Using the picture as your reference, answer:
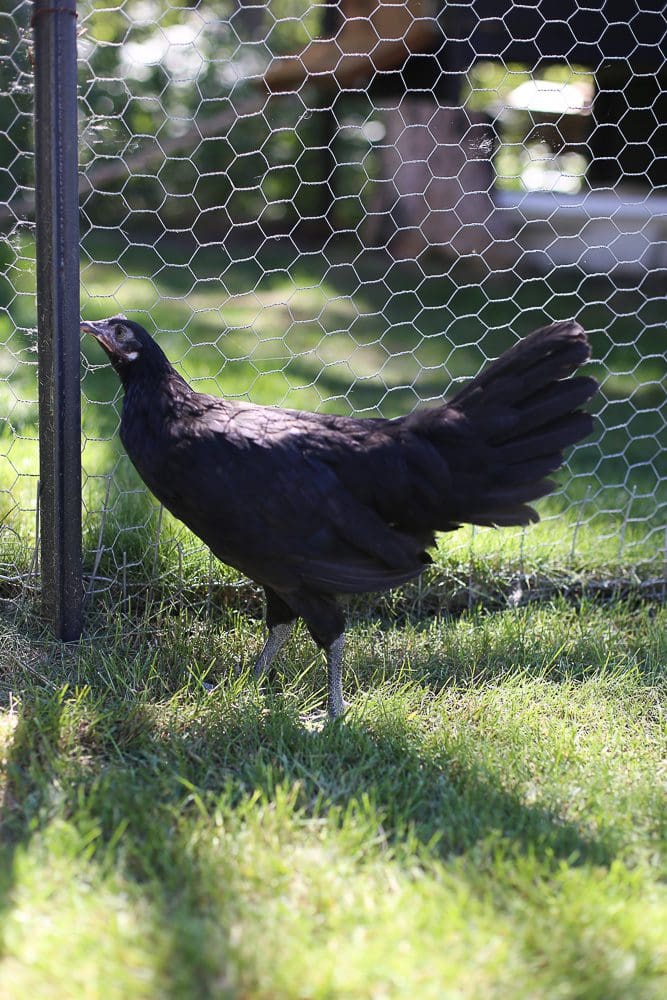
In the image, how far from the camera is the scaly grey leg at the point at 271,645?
106 inches

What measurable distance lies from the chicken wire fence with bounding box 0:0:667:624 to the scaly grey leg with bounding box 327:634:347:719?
19.6 inches

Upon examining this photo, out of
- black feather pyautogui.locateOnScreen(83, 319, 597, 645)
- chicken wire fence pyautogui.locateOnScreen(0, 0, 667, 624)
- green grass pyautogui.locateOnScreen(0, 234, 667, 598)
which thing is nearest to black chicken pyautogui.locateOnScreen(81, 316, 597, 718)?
black feather pyautogui.locateOnScreen(83, 319, 597, 645)

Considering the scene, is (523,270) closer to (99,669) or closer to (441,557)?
(441,557)

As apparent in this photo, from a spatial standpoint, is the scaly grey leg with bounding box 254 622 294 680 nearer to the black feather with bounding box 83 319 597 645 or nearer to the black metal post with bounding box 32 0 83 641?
the black feather with bounding box 83 319 597 645

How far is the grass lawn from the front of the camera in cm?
162

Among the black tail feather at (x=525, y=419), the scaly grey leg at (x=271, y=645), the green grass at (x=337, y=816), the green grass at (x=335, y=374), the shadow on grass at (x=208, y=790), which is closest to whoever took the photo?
the green grass at (x=337, y=816)

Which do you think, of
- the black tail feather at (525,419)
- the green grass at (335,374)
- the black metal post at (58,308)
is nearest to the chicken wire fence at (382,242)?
the green grass at (335,374)

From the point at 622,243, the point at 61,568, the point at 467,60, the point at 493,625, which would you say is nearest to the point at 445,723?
the point at 493,625

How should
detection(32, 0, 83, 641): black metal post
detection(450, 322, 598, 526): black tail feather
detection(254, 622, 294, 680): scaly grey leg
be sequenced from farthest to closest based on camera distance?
1. detection(254, 622, 294, 680): scaly grey leg
2. detection(32, 0, 83, 641): black metal post
3. detection(450, 322, 598, 526): black tail feather

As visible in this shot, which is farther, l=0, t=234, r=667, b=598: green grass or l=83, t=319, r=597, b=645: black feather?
l=0, t=234, r=667, b=598: green grass

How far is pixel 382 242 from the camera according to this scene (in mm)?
A: 8008

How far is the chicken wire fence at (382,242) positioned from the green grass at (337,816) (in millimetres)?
417

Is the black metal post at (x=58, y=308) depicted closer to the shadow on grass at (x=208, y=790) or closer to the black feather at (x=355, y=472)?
the black feather at (x=355, y=472)

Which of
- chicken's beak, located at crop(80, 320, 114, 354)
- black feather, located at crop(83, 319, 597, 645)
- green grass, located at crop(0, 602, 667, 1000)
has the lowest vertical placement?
green grass, located at crop(0, 602, 667, 1000)
